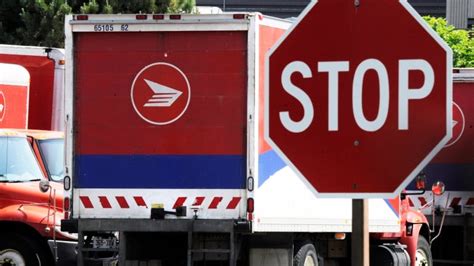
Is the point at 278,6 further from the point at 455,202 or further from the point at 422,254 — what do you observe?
the point at 422,254

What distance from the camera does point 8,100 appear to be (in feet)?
47.4

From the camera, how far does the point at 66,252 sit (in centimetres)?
1255

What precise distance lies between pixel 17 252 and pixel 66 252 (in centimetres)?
58

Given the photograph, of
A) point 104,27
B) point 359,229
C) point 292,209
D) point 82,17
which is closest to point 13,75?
point 82,17

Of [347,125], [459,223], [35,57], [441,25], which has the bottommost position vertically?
[459,223]

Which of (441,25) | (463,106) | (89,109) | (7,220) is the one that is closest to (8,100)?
(7,220)

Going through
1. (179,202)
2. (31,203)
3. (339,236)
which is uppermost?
(179,202)

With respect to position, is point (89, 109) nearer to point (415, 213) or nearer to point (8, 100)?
point (8, 100)

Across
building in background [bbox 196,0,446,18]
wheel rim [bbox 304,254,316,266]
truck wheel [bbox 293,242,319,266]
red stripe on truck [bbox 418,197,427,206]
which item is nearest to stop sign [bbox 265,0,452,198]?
truck wheel [bbox 293,242,319,266]

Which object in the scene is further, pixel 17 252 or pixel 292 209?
pixel 17 252

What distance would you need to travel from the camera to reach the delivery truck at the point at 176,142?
1080cm

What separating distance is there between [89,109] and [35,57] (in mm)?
4661

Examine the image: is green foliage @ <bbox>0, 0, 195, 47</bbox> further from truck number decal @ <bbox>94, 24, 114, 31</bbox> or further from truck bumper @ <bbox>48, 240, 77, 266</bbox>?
truck number decal @ <bbox>94, 24, 114, 31</bbox>

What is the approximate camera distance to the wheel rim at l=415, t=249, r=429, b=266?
14.7 m
